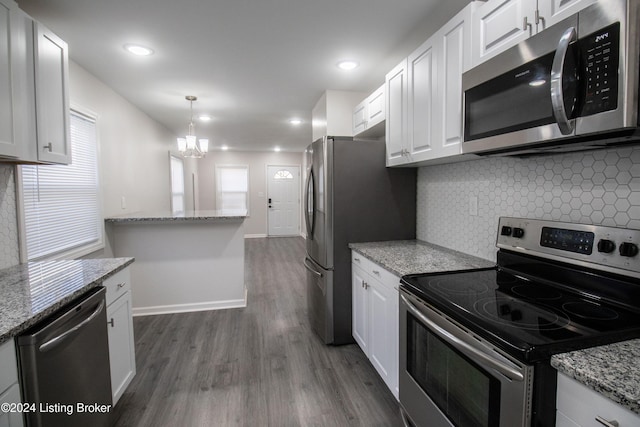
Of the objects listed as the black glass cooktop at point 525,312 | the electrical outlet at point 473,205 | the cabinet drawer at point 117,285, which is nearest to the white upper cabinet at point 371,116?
the electrical outlet at point 473,205

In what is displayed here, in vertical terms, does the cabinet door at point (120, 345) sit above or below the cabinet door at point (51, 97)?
below

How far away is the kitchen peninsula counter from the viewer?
3.33 m

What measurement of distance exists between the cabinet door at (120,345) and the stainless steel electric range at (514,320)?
1586 mm

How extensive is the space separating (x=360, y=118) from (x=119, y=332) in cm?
260

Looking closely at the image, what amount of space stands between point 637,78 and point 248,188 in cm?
814

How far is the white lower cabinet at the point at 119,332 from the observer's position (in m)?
1.72

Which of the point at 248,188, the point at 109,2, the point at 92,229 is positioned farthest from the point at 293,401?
the point at 248,188

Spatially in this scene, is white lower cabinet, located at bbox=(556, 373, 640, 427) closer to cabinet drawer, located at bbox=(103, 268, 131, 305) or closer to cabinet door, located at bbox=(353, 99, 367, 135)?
cabinet drawer, located at bbox=(103, 268, 131, 305)

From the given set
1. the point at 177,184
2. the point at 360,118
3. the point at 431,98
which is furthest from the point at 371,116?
the point at 177,184

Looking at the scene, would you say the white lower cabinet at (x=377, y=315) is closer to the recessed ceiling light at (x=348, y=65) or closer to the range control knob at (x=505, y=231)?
the range control knob at (x=505, y=231)

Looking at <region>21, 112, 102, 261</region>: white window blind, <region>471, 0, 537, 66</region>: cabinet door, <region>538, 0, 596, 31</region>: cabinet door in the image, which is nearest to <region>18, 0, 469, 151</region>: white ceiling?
<region>471, 0, 537, 66</region>: cabinet door

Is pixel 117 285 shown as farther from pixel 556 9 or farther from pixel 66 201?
pixel 556 9

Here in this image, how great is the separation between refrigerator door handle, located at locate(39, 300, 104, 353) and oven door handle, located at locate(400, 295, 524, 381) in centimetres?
146

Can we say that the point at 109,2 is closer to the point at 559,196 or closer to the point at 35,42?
the point at 35,42
